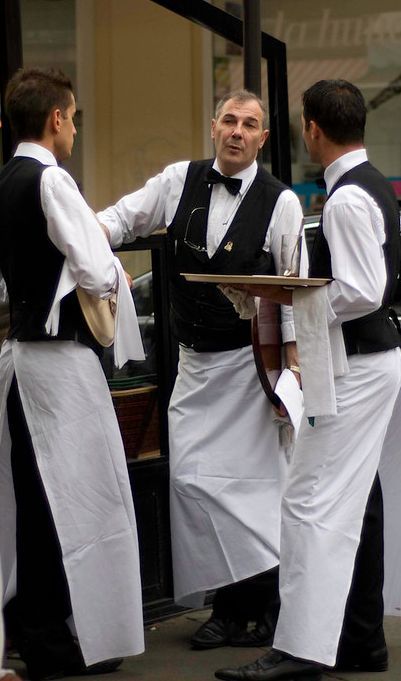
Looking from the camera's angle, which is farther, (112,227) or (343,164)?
(112,227)

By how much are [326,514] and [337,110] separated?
4.20 feet

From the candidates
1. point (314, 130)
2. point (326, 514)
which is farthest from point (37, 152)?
point (326, 514)

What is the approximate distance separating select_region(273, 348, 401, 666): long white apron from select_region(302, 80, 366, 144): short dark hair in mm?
719

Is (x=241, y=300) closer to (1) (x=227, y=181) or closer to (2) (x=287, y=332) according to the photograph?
(2) (x=287, y=332)

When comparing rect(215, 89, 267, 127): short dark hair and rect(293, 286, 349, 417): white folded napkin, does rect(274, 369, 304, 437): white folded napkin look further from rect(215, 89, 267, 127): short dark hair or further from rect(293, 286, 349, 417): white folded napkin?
rect(215, 89, 267, 127): short dark hair

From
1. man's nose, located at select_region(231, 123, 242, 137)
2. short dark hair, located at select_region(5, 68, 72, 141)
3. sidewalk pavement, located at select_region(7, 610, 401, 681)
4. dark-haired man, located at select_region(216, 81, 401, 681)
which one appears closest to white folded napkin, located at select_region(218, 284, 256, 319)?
dark-haired man, located at select_region(216, 81, 401, 681)

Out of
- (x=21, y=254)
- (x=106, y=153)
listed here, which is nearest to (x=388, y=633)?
(x=21, y=254)

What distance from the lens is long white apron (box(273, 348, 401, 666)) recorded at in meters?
4.50

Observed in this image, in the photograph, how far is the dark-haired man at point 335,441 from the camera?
450cm

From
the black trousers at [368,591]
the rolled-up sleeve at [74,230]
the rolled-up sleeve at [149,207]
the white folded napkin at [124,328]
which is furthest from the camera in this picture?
the rolled-up sleeve at [149,207]

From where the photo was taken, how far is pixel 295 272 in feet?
15.1

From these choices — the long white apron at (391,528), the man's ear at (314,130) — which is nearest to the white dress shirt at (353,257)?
the man's ear at (314,130)

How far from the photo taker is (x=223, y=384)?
5.11m

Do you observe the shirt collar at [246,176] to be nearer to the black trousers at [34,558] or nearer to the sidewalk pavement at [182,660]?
the black trousers at [34,558]
